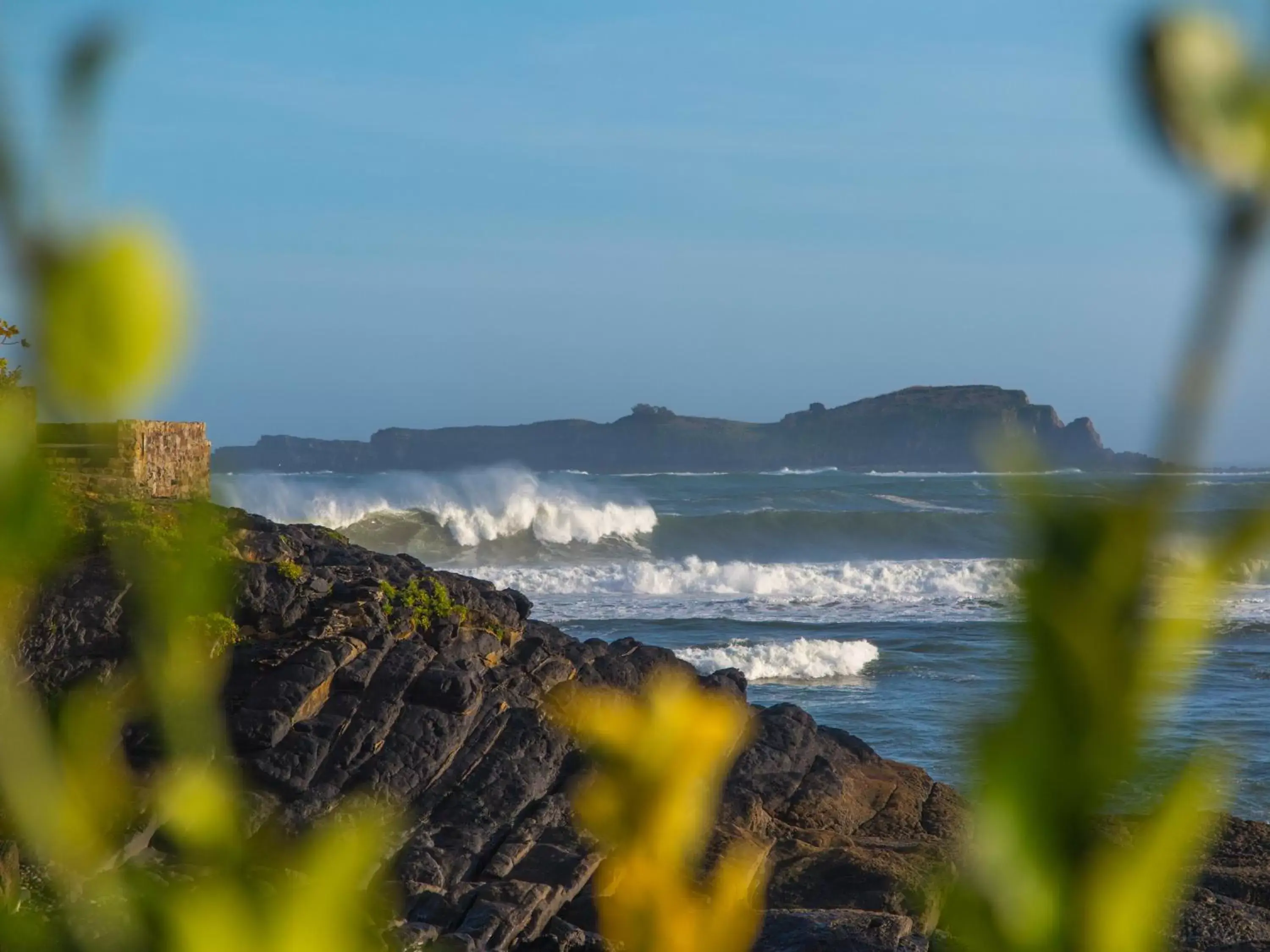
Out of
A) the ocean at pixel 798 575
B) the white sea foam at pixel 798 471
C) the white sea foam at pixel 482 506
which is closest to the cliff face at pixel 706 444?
the white sea foam at pixel 798 471

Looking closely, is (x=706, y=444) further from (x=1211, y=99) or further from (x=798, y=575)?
(x=1211, y=99)

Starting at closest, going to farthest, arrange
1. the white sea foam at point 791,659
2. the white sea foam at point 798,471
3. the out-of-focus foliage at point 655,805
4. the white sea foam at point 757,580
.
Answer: the out-of-focus foliage at point 655,805
the white sea foam at point 791,659
the white sea foam at point 757,580
the white sea foam at point 798,471

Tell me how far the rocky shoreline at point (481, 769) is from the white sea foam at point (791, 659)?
7.18 meters

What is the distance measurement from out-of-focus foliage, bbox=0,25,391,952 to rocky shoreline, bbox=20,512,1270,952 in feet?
22.8

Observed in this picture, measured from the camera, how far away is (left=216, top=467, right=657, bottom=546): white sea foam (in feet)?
125

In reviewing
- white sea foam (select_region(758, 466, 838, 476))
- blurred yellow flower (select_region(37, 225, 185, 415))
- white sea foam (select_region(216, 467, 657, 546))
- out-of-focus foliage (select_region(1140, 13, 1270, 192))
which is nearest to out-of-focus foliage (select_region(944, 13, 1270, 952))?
out-of-focus foliage (select_region(1140, 13, 1270, 192))

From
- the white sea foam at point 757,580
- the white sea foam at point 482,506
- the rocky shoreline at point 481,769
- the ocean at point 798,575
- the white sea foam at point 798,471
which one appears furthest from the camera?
the white sea foam at point 798,471

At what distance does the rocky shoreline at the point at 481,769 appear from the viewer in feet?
25.7

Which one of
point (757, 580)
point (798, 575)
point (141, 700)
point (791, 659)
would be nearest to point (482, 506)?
point (757, 580)

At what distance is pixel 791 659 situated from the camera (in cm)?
1881

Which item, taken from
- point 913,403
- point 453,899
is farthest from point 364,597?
point 913,403

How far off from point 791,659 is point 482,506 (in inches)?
834

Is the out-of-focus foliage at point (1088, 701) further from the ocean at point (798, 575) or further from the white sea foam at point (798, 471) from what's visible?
the white sea foam at point (798, 471)

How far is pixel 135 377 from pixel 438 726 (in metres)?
8.91
